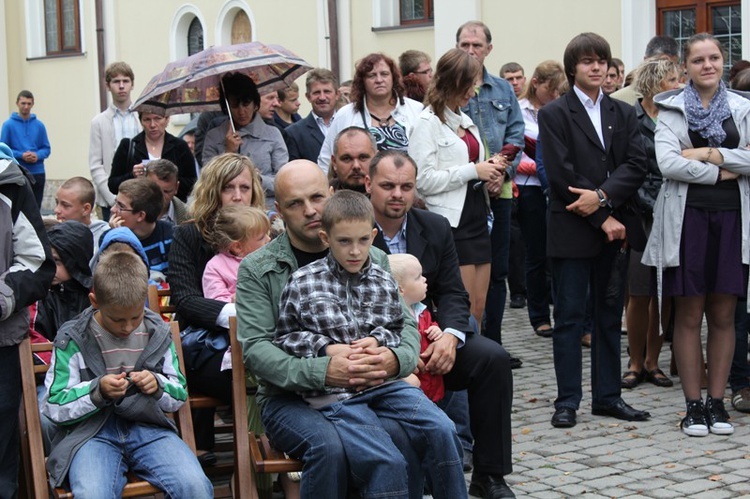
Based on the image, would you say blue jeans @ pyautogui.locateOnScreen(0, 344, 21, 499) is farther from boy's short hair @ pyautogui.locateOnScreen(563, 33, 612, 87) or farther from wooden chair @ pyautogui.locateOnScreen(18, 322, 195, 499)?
boy's short hair @ pyautogui.locateOnScreen(563, 33, 612, 87)

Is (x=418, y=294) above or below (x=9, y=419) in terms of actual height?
above

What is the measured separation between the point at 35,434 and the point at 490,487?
6.54ft

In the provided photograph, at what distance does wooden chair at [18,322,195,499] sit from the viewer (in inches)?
189

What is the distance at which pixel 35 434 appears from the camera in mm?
5051

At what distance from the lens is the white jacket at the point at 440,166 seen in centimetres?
748

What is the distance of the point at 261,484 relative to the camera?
223 inches

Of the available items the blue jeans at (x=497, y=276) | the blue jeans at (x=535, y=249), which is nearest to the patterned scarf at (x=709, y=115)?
the blue jeans at (x=497, y=276)

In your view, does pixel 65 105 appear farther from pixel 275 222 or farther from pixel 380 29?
pixel 275 222

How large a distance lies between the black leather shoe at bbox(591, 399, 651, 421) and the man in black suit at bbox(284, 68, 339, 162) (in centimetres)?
310

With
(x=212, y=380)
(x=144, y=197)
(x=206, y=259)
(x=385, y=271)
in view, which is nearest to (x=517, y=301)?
(x=144, y=197)

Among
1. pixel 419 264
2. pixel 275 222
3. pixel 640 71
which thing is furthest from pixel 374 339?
pixel 640 71

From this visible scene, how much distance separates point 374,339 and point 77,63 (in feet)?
76.0

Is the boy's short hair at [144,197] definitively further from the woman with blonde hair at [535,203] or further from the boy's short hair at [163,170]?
the woman with blonde hair at [535,203]

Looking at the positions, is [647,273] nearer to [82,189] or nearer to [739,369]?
[739,369]
